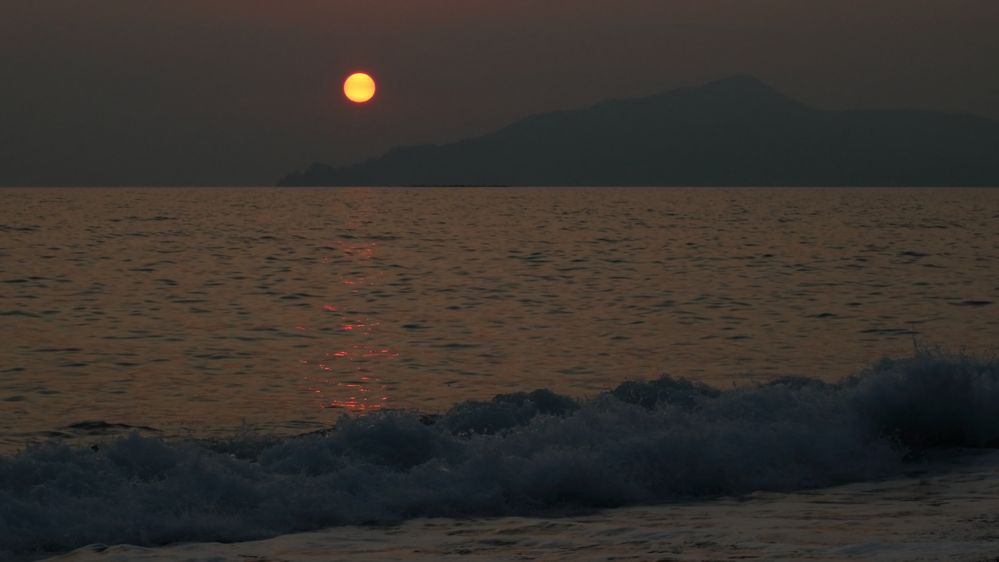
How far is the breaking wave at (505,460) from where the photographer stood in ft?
34.1

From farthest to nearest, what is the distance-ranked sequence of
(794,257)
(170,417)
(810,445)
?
(794,257), (170,417), (810,445)

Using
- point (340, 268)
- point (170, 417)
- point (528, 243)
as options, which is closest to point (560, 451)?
point (170, 417)

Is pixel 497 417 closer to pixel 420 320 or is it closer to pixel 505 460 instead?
pixel 505 460

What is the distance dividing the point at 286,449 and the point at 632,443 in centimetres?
393

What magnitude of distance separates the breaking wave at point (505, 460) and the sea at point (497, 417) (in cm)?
3

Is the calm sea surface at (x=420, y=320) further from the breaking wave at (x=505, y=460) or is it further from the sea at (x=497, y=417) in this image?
the breaking wave at (x=505, y=460)

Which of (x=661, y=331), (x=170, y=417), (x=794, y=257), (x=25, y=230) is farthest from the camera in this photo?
(x=25, y=230)

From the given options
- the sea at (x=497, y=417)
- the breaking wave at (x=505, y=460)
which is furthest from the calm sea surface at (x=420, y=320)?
the breaking wave at (x=505, y=460)

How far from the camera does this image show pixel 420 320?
26.2 meters

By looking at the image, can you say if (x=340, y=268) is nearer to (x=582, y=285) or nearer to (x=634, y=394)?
(x=582, y=285)

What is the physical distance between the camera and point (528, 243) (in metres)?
54.6

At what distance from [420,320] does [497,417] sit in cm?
1231

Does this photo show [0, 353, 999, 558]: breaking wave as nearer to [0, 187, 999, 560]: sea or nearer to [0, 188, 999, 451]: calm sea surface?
[0, 187, 999, 560]: sea

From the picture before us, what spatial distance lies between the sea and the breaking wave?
33mm
